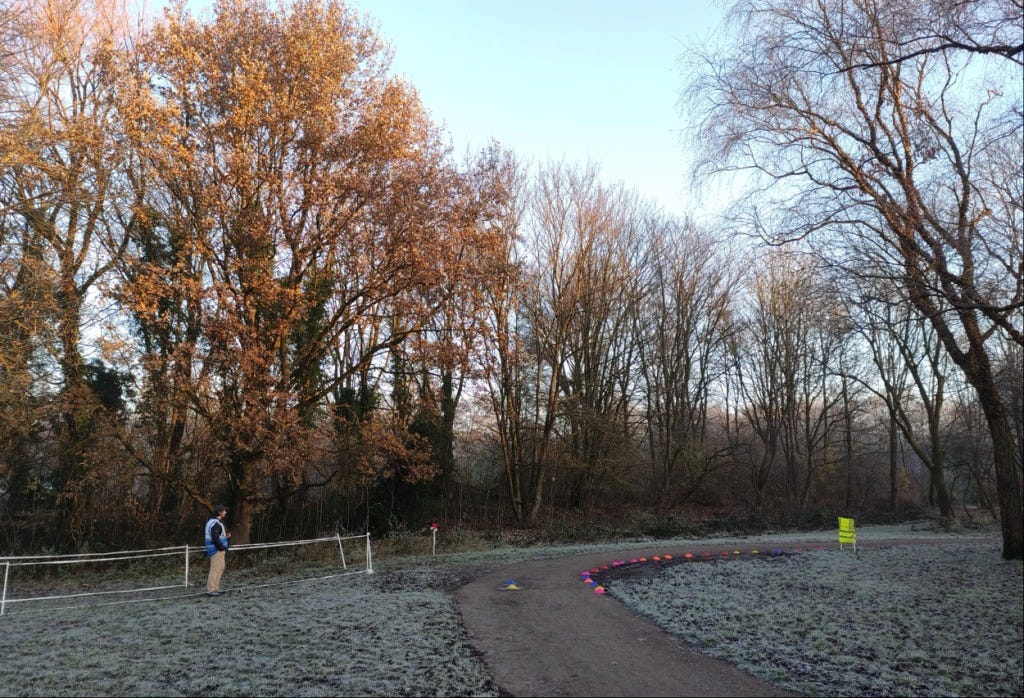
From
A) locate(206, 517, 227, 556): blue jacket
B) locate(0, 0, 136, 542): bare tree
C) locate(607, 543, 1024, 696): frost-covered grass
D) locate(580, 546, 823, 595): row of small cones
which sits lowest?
locate(580, 546, 823, 595): row of small cones

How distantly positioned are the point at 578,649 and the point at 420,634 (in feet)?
6.14

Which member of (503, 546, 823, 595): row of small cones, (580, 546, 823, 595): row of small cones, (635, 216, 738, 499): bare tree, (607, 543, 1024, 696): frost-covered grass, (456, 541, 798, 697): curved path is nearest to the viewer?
(456, 541, 798, 697): curved path

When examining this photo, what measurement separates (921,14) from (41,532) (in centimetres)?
2137

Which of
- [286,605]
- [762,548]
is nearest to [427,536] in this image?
[762,548]

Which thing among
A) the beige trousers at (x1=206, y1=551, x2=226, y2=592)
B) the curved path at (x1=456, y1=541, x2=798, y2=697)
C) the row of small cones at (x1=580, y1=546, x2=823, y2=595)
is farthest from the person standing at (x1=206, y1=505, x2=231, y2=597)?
the row of small cones at (x1=580, y1=546, x2=823, y2=595)

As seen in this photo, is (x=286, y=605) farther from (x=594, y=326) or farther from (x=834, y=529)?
(x=834, y=529)

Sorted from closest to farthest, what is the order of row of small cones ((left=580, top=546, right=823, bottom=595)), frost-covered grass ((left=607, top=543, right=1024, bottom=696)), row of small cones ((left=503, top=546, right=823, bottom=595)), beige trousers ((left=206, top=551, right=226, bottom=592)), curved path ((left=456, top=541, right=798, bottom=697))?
curved path ((left=456, top=541, right=798, bottom=697)), frost-covered grass ((left=607, top=543, right=1024, bottom=696)), beige trousers ((left=206, top=551, right=226, bottom=592)), row of small cones ((left=503, top=546, right=823, bottom=595)), row of small cones ((left=580, top=546, right=823, bottom=595))

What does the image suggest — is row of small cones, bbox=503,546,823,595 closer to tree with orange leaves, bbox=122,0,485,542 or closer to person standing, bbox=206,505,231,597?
person standing, bbox=206,505,231,597

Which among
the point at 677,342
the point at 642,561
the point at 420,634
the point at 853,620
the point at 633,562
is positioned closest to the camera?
the point at 420,634

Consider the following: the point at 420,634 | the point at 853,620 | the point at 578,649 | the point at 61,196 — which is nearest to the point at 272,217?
the point at 61,196

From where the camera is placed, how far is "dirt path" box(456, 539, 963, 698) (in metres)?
5.85

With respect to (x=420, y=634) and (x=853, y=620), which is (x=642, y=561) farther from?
(x=420, y=634)

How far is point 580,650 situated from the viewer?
7070mm

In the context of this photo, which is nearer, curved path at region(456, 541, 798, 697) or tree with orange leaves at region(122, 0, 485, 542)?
curved path at region(456, 541, 798, 697)
